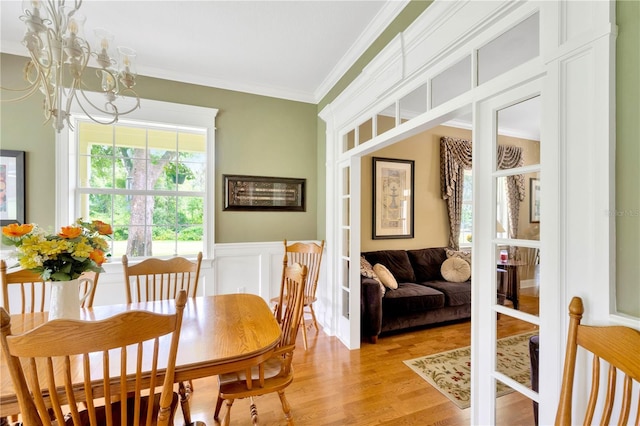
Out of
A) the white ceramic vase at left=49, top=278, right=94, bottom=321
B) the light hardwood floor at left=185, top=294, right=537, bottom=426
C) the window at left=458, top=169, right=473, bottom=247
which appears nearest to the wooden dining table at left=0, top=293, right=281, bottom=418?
the white ceramic vase at left=49, top=278, right=94, bottom=321

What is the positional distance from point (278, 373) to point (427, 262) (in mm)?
2977

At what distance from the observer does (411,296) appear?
127 inches

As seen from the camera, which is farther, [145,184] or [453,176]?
[453,176]

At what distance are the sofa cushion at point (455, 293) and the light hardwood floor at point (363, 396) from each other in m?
0.66

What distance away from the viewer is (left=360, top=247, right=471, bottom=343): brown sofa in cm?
303

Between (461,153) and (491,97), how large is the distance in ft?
10.6

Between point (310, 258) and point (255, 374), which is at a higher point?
point (310, 258)

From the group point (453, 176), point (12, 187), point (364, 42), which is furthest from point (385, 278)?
point (12, 187)

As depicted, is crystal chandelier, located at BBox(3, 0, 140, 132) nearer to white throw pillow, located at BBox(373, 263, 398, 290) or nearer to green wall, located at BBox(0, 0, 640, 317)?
green wall, located at BBox(0, 0, 640, 317)

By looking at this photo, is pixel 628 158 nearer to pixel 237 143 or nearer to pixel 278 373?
pixel 278 373

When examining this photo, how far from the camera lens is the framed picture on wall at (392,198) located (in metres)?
3.99

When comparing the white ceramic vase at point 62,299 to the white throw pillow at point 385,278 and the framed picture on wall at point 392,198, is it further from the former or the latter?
the framed picture on wall at point 392,198

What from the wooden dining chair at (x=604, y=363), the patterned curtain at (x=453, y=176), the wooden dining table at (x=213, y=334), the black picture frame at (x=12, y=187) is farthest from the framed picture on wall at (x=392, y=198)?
the black picture frame at (x=12, y=187)

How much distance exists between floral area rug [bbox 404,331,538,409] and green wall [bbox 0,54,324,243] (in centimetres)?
198
